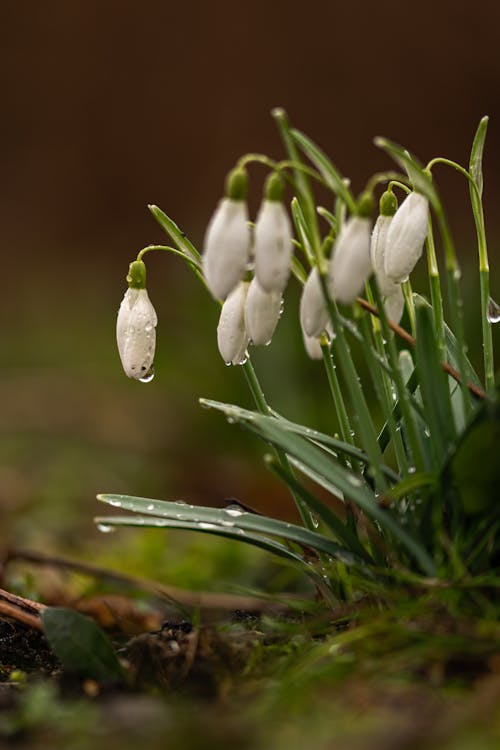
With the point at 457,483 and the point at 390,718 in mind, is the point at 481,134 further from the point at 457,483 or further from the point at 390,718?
the point at 390,718

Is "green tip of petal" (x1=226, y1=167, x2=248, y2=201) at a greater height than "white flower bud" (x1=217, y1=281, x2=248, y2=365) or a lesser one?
greater

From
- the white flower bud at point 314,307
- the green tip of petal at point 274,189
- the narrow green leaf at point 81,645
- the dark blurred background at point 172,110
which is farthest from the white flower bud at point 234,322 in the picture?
the dark blurred background at point 172,110

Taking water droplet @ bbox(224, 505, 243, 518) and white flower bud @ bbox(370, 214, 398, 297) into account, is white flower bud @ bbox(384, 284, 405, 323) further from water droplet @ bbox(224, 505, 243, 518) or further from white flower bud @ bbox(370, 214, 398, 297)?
water droplet @ bbox(224, 505, 243, 518)

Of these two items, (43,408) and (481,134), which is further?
(43,408)

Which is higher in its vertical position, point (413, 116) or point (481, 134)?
point (413, 116)

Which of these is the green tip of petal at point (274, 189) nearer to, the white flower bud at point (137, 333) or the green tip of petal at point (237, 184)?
the green tip of petal at point (237, 184)

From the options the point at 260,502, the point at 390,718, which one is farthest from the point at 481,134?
the point at 260,502

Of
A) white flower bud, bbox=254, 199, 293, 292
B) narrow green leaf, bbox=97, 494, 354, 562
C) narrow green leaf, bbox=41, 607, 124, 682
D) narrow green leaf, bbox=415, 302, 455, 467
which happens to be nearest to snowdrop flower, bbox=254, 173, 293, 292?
white flower bud, bbox=254, 199, 293, 292
